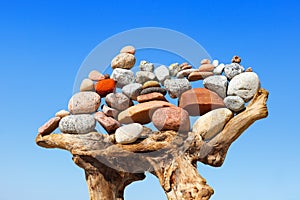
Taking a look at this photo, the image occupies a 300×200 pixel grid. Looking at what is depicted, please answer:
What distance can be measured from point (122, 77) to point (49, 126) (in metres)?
1.26

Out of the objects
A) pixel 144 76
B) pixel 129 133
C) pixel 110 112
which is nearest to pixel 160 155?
pixel 129 133

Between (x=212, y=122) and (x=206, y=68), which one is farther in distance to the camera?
(x=206, y=68)

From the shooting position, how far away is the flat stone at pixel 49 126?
21.4ft

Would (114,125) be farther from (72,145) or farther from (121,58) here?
(121,58)

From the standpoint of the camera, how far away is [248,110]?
599 centimetres

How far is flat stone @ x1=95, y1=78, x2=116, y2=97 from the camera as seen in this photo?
644cm

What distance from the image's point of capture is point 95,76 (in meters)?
6.62

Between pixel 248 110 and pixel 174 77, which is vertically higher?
pixel 174 77

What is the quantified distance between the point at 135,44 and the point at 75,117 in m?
1.34

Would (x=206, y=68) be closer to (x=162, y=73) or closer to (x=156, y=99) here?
(x=162, y=73)

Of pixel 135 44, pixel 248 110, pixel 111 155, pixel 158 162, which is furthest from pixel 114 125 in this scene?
pixel 248 110

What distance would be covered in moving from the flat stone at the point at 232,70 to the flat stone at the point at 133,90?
3.93ft

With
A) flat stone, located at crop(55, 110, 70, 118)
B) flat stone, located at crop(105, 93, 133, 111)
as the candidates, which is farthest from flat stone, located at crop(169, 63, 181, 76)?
flat stone, located at crop(55, 110, 70, 118)

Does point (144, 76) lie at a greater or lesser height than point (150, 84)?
greater
